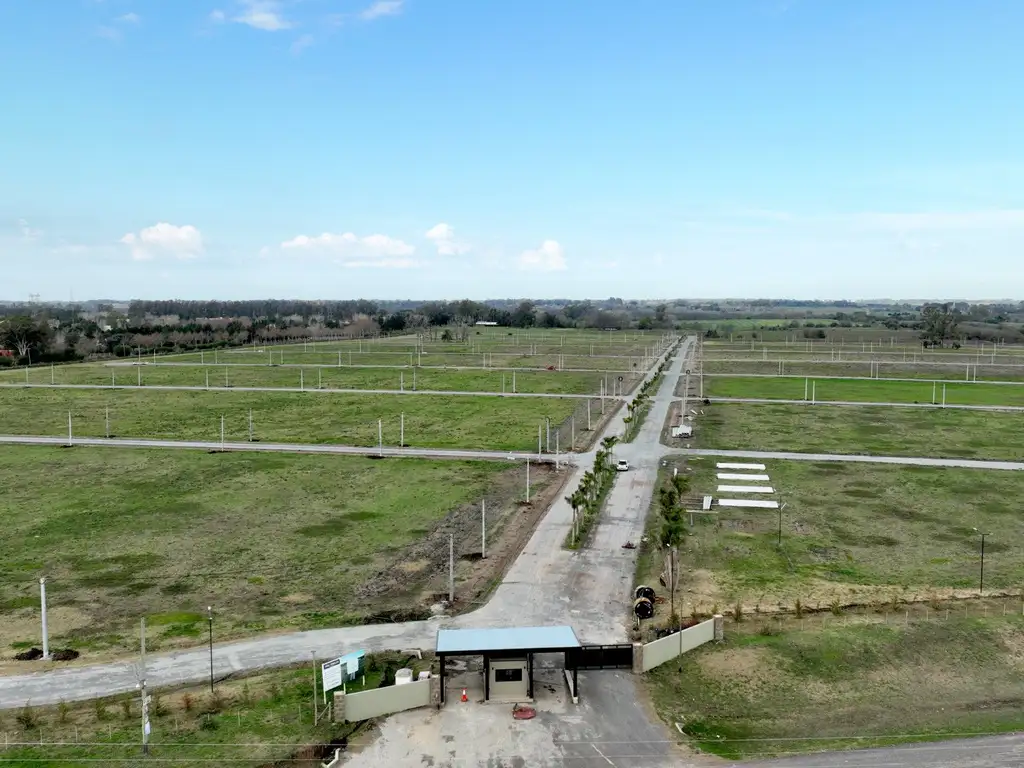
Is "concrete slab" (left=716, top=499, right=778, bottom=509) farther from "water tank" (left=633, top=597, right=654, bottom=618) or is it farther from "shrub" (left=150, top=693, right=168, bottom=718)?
"shrub" (left=150, top=693, right=168, bottom=718)

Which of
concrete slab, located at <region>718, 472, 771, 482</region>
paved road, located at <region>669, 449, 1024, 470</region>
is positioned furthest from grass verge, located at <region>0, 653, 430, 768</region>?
paved road, located at <region>669, 449, 1024, 470</region>

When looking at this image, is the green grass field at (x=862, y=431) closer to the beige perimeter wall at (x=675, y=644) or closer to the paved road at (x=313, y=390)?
the paved road at (x=313, y=390)

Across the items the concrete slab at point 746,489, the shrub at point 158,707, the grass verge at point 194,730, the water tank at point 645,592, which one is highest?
the concrete slab at point 746,489

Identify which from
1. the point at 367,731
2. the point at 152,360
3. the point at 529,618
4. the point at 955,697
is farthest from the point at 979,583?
the point at 152,360

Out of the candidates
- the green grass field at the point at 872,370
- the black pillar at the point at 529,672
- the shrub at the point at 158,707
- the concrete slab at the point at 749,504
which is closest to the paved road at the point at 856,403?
the green grass field at the point at 872,370

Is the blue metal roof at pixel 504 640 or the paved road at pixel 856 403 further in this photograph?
the paved road at pixel 856 403

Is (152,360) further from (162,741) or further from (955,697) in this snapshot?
(955,697)

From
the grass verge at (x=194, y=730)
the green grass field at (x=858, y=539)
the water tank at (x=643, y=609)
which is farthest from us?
the green grass field at (x=858, y=539)
